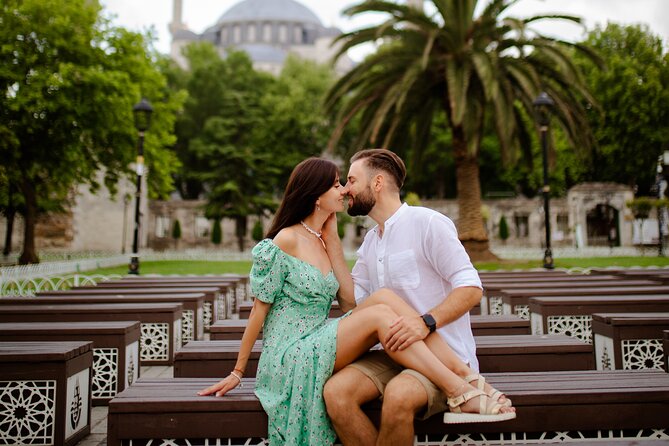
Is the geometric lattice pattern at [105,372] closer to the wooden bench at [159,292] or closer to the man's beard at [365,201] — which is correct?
the wooden bench at [159,292]

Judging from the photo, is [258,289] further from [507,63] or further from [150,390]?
[507,63]

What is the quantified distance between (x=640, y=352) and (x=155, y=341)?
546 cm

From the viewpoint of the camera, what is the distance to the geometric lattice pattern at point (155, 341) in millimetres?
6735

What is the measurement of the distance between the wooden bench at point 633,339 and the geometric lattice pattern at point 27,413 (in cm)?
494

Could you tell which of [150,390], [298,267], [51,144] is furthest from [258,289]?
[51,144]

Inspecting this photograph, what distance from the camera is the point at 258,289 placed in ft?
10.7

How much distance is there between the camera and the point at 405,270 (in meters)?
3.39

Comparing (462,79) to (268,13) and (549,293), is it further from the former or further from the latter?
(268,13)

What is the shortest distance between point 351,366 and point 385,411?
350 mm

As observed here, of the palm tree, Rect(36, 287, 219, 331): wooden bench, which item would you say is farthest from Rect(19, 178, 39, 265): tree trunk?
Rect(36, 287, 219, 331): wooden bench

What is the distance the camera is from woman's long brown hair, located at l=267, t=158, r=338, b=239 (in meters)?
3.46

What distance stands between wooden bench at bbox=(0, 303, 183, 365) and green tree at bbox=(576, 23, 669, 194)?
1415 inches

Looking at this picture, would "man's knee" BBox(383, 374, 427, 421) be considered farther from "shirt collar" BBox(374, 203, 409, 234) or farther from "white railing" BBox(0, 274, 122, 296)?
"white railing" BBox(0, 274, 122, 296)

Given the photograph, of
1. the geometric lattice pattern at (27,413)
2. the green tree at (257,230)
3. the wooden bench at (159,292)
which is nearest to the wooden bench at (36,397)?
the geometric lattice pattern at (27,413)
